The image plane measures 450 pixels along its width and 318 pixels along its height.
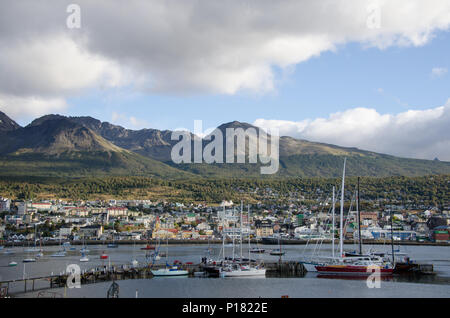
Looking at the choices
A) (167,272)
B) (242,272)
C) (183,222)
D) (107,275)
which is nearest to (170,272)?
(167,272)

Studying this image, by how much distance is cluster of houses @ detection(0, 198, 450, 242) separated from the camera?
118 meters

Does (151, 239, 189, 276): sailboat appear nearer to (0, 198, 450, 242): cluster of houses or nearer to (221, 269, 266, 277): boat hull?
(221, 269, 266, 277): boat hull

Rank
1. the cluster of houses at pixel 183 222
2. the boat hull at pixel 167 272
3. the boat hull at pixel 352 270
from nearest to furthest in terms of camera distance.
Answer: the boat hull at pixel 352 270 → the boat hull at pixel 167 272 → the cluster of houses at pixel 183 222

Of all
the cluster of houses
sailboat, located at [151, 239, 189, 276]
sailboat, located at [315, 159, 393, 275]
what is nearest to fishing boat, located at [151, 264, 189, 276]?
sailboat, located at [151, 239, 189, 276]

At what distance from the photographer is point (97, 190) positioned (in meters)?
176

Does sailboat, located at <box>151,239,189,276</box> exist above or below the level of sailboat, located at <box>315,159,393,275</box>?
below

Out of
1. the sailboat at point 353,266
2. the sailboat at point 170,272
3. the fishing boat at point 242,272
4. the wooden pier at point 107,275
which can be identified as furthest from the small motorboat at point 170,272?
the sailboat at point 353,266

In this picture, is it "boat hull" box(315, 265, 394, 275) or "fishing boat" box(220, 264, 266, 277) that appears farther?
"fishing boat" box(220, 264, 266, 277)

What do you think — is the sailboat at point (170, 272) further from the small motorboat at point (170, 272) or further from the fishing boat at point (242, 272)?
the fishing boat at point (242, 272)

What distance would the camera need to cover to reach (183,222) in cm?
13588

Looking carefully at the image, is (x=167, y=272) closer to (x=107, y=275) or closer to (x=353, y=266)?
(x=107, y=275)

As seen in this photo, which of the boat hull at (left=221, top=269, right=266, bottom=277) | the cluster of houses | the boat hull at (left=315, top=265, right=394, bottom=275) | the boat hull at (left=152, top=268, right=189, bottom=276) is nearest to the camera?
the boat hull at (left=315, top=265, right=394, bottom=275)

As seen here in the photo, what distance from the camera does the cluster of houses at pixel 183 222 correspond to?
117750 mm
